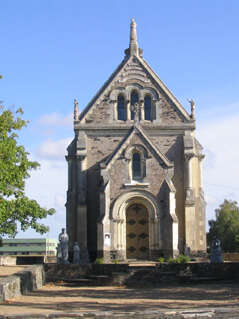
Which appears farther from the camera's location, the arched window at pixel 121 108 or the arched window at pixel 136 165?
the arched window at pixel 121 108

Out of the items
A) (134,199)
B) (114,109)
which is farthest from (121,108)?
(134,199)

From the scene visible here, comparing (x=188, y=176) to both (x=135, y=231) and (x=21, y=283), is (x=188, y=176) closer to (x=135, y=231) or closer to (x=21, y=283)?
(x=135, y=231)

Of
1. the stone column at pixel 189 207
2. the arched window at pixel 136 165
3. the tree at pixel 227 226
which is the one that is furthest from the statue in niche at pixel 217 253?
the tree at pixel 227 226

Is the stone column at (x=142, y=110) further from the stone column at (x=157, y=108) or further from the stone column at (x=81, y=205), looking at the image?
the stone column at (x=81, y=205)

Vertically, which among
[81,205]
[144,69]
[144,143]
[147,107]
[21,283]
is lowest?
[21,283]

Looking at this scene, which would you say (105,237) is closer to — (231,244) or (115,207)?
(115,207)

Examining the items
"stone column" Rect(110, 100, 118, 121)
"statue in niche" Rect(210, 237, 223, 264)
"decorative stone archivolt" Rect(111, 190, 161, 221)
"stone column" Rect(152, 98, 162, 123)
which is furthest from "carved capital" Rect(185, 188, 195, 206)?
"statue in niche" Rect(210, 237, 223, 264)

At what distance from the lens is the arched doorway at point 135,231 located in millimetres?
41062

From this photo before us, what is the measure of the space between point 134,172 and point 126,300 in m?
22.3

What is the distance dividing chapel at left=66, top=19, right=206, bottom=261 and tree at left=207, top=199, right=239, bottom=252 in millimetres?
15930

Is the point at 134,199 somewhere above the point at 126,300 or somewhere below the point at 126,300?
above

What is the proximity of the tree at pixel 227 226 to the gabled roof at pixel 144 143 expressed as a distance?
18.6m

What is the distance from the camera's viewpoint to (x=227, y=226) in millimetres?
60219

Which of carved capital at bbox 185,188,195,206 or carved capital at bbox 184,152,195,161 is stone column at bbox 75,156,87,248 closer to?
carved capital at bbox 185,188,195,206
